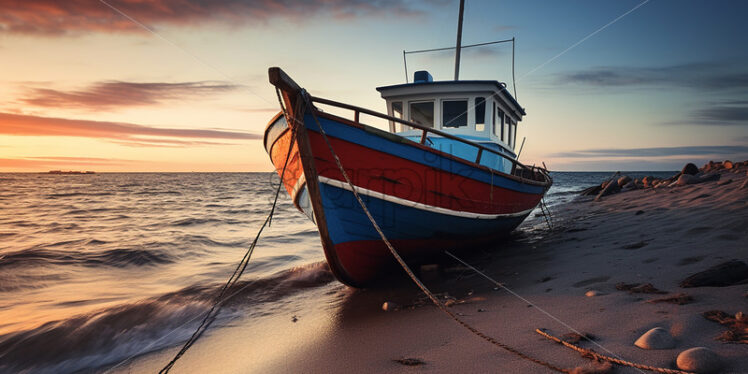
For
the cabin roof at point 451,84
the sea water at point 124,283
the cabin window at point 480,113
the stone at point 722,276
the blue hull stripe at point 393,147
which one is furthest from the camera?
the cabin window at point 480,113

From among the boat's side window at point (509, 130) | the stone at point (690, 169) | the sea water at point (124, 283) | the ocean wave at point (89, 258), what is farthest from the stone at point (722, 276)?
the stone at point (690, 169)

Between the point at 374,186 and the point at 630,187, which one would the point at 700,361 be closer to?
the point at 374,186

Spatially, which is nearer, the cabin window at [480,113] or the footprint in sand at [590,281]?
the footprint in sand at [590,281]

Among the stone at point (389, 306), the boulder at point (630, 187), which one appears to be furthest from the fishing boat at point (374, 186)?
the boulder at point (630, 187)

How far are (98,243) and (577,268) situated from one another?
12.9m

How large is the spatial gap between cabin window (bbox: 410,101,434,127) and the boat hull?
108 inches

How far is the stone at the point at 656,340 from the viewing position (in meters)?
2.21

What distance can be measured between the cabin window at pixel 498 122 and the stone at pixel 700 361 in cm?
692

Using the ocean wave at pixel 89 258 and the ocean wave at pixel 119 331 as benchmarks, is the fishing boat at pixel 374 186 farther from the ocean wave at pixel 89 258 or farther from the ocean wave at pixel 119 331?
the ocean wave at pixel 89 258

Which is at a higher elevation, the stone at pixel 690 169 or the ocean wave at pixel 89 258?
the stone at pixel 690 169

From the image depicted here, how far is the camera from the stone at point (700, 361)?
185 centimetres

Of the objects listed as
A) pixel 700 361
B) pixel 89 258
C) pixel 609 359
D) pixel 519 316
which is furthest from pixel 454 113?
pixel 89 258

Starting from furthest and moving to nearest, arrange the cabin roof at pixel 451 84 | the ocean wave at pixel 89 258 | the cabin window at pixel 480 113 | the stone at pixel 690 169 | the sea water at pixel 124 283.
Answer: the stone at pixel 690 169, the ocean wave at pixel 89 258, the cabin window at pixel 480 113, the cabin roof at pixel 451 84, the sea water at pixel 124 283

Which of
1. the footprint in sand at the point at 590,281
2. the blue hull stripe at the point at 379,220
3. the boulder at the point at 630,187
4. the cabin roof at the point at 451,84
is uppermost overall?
the cabin roof at the point at 451,84
